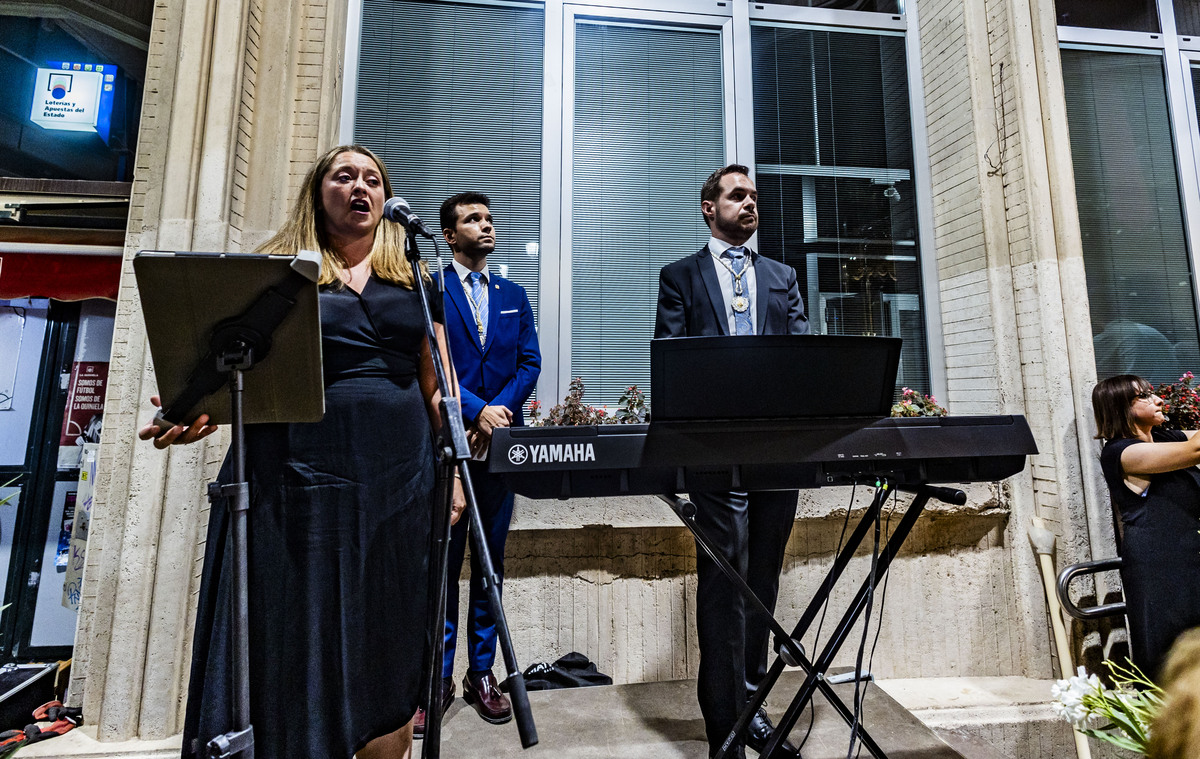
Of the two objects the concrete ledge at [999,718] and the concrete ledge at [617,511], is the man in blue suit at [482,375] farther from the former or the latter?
the concrete ledge at [999,718]

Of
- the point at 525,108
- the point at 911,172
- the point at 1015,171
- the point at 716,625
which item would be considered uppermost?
the point at 525,108

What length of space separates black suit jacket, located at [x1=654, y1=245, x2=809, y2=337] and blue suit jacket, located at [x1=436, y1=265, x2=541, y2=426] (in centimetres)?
66

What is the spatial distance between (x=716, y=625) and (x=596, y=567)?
108 centimetres

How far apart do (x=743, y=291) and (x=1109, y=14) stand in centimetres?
388

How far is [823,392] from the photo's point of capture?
129cm

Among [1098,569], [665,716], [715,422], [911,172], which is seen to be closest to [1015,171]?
[911,172]

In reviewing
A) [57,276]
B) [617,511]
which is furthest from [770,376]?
[57,276]

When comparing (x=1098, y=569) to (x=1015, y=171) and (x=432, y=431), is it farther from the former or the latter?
(x=432, y=431)

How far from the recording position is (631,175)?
3455mm

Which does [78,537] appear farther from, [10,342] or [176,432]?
[176,432]

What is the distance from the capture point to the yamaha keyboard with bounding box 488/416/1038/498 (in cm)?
129

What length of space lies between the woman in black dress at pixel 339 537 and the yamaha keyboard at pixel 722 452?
34 cm

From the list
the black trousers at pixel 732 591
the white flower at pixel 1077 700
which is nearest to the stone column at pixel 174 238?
the black trousers at pixel 732 591

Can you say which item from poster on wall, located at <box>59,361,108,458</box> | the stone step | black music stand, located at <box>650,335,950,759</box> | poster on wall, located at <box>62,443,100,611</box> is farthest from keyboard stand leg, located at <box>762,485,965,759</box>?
poster on wall, located at <box>59,361,108,458</box>
